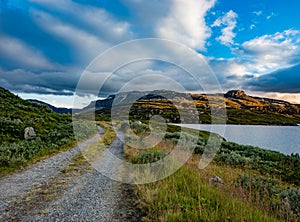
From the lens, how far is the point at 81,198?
8.02 metres

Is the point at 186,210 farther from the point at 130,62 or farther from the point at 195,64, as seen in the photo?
the point at 130,62

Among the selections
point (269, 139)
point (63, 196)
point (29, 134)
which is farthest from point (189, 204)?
point (269, 139)

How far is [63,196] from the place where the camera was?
8.09 m

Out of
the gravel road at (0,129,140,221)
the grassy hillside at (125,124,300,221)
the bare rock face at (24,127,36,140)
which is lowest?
the gravel road at (0,129,140,221)

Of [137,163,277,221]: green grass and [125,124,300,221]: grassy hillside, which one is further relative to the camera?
[125,124,300,221]: grassy hillside

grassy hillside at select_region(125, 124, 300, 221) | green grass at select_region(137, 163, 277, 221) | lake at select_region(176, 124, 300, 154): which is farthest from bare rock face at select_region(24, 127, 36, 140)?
lake at select_region(176, 124, 300, 154)

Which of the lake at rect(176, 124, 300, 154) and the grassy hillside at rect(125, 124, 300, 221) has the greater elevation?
the grassy hillside at rect(125, 124, 300, 221)

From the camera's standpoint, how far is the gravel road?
6.62 meters

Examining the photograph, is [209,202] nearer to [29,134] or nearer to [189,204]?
[189,204]

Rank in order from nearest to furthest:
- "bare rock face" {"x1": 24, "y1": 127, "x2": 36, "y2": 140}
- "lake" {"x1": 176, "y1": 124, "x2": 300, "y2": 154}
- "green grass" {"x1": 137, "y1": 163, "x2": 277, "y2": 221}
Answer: "green grass" {"x1": 137, "y1": 163, "x2": 277, "y2": 221}
"bare rock face" {"x1": 24, "y1": 127, "x2": 36, "y2": 140}
"lake" {"x1": 176, "y1": 124, "x2": 300, "y2": 154}

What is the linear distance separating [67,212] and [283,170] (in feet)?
50.6

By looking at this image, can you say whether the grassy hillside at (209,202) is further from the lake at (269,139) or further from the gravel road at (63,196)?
the lake at (269,139)

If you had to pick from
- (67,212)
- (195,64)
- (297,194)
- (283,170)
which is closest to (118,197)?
(67,212)

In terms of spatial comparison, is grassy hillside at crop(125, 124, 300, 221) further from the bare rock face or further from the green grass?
the bare rock face
